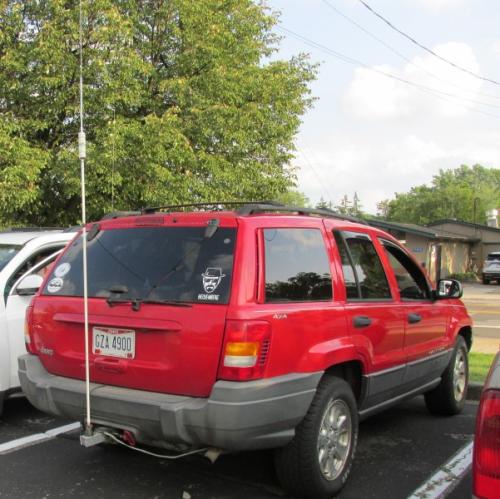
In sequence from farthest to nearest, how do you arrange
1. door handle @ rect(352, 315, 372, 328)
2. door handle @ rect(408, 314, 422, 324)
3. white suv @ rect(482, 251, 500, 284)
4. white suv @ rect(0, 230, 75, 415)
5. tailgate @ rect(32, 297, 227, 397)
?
1. white suv @ rect(482, 251, 500, 284)
2. white suv @ rect(0, 230, 75, 415)
3. door handle @ rect(408, 314, 422, 324)
4. door handle @ rect(352, 315, 372, 328)
5. tailgate @ rect(32, 297, 227, 397)

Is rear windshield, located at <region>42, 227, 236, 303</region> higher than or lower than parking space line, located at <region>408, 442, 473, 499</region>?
higher

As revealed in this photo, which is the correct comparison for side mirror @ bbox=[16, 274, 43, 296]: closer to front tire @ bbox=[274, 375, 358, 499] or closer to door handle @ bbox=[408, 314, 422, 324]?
front tire @ bbox=[274, 375, 358, 499]

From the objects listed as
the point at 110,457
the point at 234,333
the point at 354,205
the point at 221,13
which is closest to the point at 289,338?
the point at 234,333

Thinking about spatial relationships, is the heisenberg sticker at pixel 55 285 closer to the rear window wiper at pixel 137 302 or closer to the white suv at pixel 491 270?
the rear window wiper at pixel 137 302

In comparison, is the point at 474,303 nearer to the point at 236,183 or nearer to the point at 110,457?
the point at 236,183

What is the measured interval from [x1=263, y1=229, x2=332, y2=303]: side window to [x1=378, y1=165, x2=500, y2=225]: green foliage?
6588cm

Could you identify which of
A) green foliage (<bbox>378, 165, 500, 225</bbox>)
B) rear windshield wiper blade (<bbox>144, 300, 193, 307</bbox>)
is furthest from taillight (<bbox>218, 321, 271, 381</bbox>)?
green foliage (<bbox>378, 165, 500, 225</bbox>)

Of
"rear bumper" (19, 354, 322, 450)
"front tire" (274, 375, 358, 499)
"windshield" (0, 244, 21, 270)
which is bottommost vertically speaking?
"front tire" (274, 375, 358, 499)

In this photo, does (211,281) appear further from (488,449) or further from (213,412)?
(488,449)

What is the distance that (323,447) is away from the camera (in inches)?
141

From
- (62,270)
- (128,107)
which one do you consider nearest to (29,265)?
(62,270)

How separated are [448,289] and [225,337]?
285 cm

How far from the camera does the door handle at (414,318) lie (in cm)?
466

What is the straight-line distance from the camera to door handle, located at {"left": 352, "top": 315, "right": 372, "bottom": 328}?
154 inches
